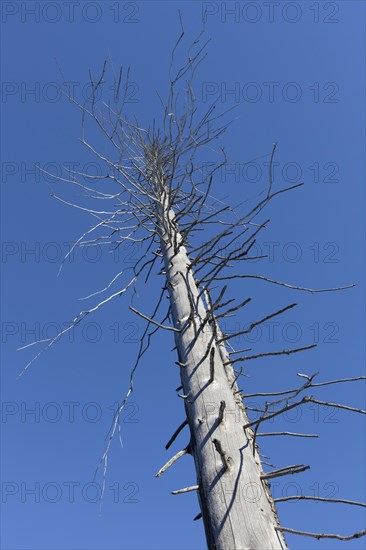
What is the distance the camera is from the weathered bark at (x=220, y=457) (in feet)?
5.74

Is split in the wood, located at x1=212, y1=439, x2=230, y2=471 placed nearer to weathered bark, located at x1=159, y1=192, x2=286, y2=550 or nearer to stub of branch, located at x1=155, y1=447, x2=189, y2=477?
weathered bark, located at x1=159, y1=192, x2=286, y2=550

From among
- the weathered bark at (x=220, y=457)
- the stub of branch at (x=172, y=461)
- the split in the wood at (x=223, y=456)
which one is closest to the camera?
the weathered bark at (x=220, y=457)

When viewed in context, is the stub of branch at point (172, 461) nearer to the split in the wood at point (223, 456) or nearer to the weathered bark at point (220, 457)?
the weathered bark at point (220, 457)

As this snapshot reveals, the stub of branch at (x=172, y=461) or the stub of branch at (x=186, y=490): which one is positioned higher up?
the stub of branch at (x=172, y=461)

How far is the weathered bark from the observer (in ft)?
5.74

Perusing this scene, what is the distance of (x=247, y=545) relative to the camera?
5.52ft

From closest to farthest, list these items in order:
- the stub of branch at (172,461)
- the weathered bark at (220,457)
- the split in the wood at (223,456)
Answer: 1. the weathered bark at (220,457)
2. the split in the wood at (223,456)
3. the stub of branch at (172,461)

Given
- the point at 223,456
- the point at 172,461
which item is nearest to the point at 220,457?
the point at 223,456

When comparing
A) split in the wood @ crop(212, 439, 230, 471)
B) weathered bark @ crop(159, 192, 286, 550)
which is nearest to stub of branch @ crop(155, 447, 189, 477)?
weathered bark @ crop(159, 192, 286, 550)

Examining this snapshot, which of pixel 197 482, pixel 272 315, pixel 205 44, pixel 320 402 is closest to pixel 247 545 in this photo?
pixel 197 482

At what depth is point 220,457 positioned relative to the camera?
1969mm

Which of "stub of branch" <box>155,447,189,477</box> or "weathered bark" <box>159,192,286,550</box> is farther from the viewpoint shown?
"stub of branch" <box>155,447,189,477</box>

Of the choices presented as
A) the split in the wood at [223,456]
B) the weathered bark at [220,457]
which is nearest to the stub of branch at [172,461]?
the weathered bark at [220,457]

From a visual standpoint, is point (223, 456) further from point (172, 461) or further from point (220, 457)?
point (172, 461)
